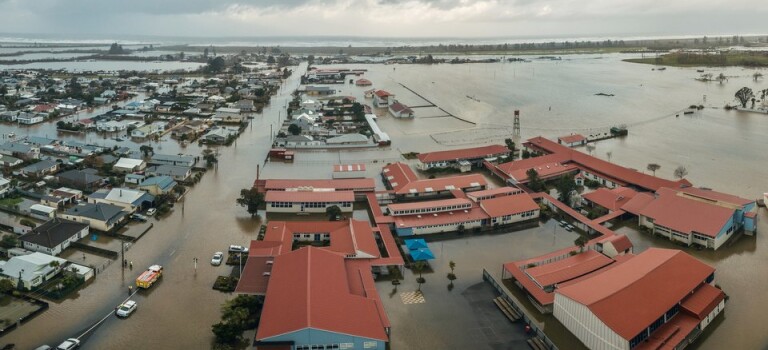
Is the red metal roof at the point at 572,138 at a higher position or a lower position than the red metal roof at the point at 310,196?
higher

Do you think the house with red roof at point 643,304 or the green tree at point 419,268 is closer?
the house with red roof at point 643,304

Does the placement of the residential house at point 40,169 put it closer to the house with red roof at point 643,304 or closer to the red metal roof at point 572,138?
the house with red roof at point 643,304

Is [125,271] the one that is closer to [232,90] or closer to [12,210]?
[12,210]

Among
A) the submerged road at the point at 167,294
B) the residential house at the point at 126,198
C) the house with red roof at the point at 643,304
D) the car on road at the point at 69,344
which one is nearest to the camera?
the house with red roof at the point at 643,304

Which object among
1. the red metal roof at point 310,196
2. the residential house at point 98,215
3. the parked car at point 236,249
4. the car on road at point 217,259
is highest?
the red metal roof at point 310,196

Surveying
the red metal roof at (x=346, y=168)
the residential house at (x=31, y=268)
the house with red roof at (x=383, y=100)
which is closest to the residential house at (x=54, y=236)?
the residential house at (x=31, y=268)

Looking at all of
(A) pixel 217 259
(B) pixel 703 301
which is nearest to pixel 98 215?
(A) pixel 217 259

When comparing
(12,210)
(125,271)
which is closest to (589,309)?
(125,271)

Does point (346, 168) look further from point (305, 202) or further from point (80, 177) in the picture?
point (80, 177)
